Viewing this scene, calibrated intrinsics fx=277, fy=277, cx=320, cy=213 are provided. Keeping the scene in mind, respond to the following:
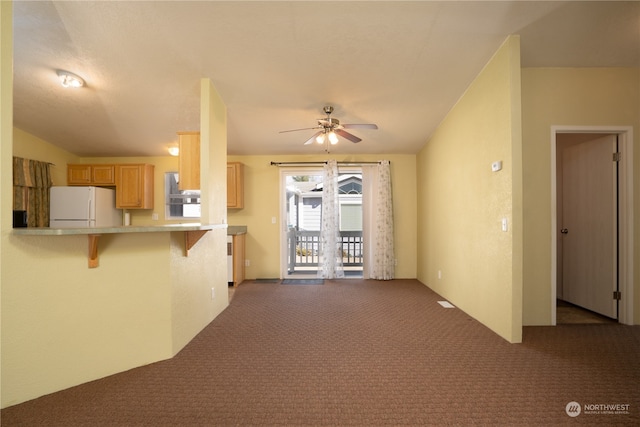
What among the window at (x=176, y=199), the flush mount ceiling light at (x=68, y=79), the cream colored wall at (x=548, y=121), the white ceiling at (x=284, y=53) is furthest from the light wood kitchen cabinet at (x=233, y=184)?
the cream colored wall at (x=548, y=121)

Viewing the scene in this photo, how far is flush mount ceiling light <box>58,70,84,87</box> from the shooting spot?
2848 mm

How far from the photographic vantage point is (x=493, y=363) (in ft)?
6.84

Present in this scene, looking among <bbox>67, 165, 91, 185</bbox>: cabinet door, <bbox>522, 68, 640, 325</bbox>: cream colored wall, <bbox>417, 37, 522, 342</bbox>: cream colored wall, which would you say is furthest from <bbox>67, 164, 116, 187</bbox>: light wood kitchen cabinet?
<bbox>522, 68, 640, 325</bbox>: cream colored wall

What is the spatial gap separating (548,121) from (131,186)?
612 cm

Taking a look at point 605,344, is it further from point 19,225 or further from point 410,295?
point 19,225

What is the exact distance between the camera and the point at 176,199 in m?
5.29

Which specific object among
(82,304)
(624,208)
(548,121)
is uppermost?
(548,121)

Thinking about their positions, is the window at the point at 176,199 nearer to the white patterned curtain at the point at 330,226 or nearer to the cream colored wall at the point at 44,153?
the cream colored wall at the point at 44,153

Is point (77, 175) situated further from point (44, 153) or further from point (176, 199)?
point (176, 199)

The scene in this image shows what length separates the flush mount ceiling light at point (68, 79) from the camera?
2.85 metres

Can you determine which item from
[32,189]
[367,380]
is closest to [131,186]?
[32,189]

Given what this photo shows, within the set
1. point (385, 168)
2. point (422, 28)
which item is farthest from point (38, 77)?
point (385, 168)

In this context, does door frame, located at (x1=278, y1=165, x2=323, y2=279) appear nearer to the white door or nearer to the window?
the window

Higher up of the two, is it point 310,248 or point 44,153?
point 44,153
